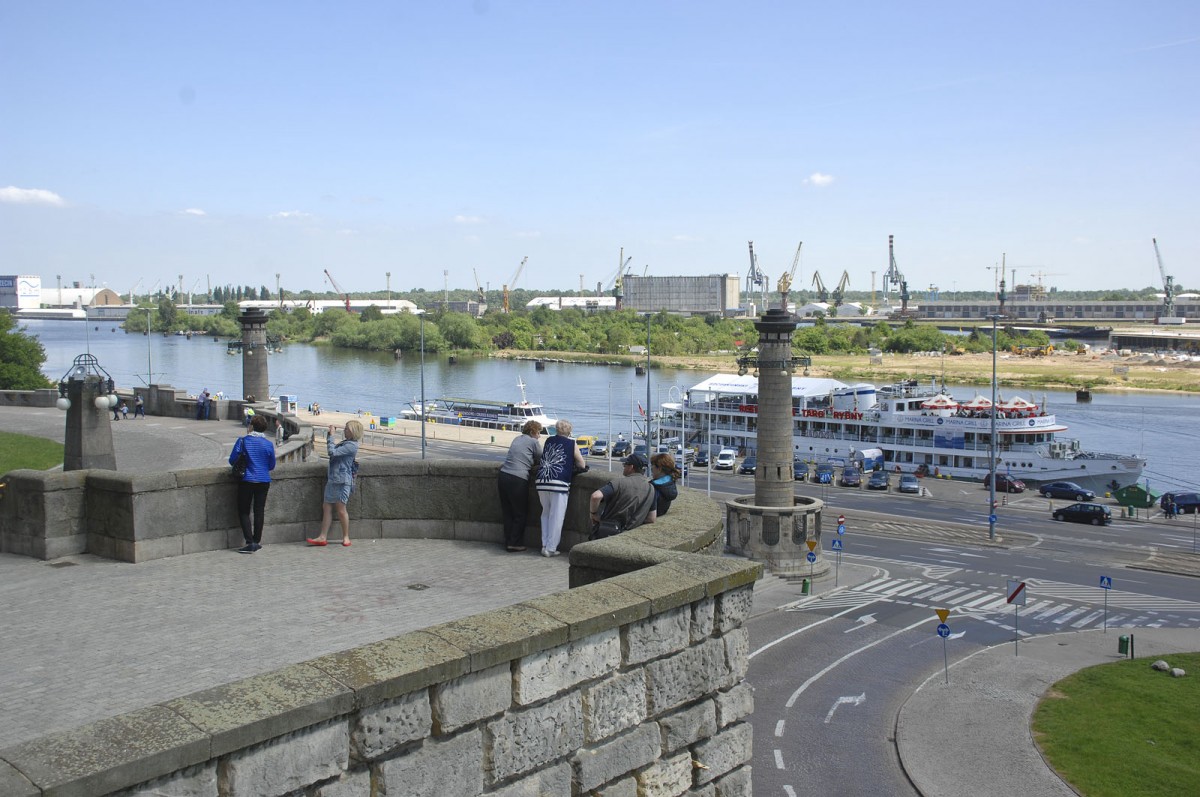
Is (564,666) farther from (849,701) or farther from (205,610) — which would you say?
(849,701)

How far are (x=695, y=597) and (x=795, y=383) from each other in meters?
69.7

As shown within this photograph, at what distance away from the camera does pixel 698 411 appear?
75.4 meters

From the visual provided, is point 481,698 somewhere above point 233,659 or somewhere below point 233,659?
above

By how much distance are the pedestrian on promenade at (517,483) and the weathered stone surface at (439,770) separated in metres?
4.58

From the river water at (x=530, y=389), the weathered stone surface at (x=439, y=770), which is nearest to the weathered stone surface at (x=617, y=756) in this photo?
the weathered stone surface at (x=439, y=770)

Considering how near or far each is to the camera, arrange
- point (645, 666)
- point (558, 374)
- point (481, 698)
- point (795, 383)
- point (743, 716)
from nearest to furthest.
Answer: point (481, 698) < point (645, 666) < point (743, 716) < point (795, 383) < point (558, 374)

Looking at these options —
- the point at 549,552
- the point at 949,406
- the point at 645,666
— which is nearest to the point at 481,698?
the point at 645,666

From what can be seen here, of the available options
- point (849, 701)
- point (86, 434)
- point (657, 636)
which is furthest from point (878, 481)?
point (657, 636)

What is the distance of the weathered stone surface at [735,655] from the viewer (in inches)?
206

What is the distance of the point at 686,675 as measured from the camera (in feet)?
16.4

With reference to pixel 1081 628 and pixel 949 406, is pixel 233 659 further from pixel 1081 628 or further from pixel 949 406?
pixel 949 406

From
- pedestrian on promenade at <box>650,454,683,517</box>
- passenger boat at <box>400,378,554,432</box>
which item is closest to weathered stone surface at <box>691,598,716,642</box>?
pedestrian on promenade at <box>650,454,683,517</box>

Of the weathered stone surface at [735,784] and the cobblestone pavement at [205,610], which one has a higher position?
the cobblestone pavement at [205,610]

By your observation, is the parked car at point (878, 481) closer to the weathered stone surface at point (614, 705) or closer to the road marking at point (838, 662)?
the road marking at point (838, 662)
